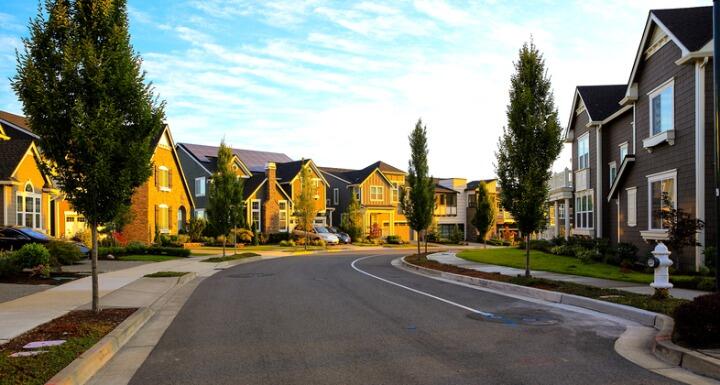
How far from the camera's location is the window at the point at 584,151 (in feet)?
99.1

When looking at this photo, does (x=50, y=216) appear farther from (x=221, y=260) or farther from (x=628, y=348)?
(x=628, y=348)

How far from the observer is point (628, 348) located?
8.00 metres

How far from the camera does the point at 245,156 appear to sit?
62406 millimetres

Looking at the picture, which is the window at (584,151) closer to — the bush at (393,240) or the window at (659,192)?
the window at (659,192)

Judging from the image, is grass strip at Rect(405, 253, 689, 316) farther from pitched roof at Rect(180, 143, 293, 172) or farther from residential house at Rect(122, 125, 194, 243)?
pitched roof at Rect(180, 143, 293, 172)

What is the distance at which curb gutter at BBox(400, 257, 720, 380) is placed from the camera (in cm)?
674

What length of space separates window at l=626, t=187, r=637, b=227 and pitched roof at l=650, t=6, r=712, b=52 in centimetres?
659

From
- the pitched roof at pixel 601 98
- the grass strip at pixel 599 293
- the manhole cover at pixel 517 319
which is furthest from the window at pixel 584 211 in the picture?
the manhole cover at pixel 517 319

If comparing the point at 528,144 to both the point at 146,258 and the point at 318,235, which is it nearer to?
the point at 146,258

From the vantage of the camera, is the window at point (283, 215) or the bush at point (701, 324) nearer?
the bush at point (701, 324)

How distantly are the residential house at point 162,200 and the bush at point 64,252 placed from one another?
11352 millimetres

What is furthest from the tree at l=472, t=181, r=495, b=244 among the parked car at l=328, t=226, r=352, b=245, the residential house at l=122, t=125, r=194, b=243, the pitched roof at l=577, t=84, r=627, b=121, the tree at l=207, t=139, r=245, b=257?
the tree at l=207, t=139, r=245, b=257

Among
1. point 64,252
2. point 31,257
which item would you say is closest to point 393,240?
point 64,252

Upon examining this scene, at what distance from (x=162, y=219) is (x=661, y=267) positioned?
34188 mm
